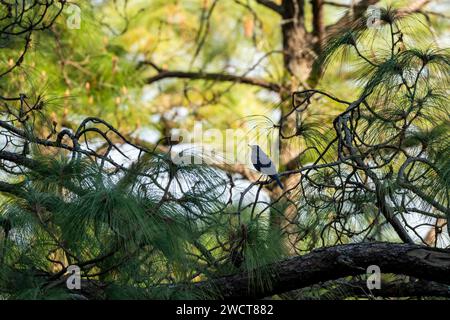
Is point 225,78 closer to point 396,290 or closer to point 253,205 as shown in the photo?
point 396,290

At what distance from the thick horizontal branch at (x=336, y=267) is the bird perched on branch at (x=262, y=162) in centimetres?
35

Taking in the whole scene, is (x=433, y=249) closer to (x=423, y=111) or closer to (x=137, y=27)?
(x=423, y=111)

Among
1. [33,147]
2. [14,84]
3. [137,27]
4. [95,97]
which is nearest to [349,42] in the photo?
[33,147]

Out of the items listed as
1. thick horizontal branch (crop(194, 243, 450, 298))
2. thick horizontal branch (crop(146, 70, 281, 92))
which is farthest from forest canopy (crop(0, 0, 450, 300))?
thick horizontal branch (crop(146, 70, 281, 92))

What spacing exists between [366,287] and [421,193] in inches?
17.1

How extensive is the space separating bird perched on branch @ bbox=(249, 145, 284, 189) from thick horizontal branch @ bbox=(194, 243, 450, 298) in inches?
13.6

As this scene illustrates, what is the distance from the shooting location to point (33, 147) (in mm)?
2219

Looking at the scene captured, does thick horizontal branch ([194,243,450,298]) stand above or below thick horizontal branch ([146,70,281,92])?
below

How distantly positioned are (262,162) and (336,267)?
52 cm

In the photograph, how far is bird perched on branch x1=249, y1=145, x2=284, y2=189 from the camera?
2.36 metres

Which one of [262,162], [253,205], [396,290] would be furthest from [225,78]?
[253,205]

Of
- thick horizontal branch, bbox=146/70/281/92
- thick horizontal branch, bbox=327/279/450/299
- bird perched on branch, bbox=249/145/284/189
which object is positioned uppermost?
thick horizontal branch, bbox=146/70/281/92

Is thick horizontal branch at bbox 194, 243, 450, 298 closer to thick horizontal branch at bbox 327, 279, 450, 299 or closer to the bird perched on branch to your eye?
thick horizontal branch at bbox 327, 279, 450, 299

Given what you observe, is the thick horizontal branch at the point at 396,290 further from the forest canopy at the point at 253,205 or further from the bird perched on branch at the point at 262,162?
the bird perched on branch at the point at 262,162
